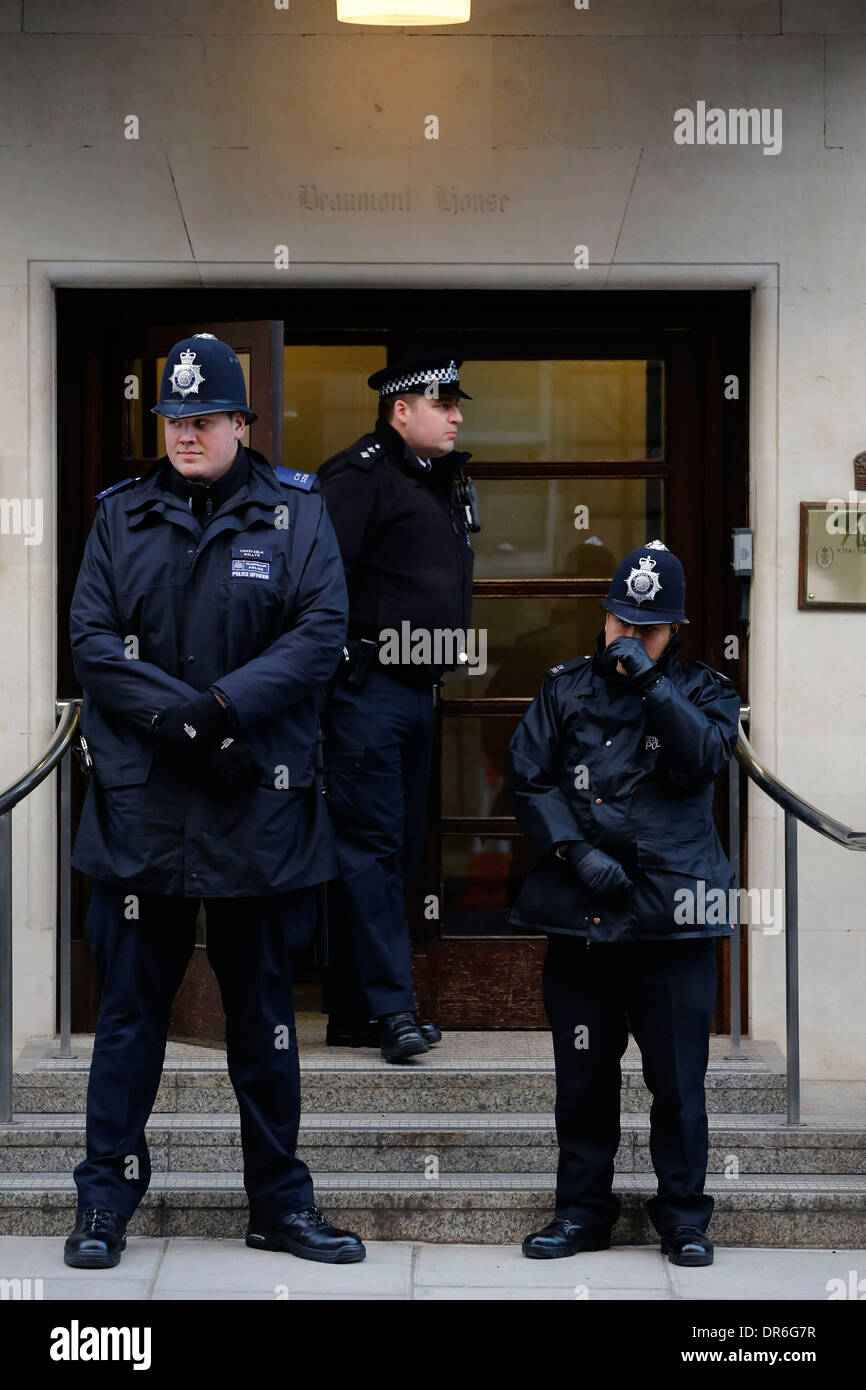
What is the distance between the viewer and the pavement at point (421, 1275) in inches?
176

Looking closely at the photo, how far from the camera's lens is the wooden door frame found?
6.25 m

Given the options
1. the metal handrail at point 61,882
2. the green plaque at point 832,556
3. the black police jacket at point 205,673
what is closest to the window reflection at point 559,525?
the green plaque at point 832,556

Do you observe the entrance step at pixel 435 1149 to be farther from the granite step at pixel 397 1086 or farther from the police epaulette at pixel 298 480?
the police epaulette at pixel 298 480

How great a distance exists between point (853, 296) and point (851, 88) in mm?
656

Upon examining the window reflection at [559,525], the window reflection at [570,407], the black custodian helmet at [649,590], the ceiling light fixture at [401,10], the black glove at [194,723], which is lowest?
the black glove at [194,723]

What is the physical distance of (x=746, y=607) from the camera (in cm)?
621

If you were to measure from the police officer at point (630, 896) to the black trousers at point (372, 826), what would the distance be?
0.82 m

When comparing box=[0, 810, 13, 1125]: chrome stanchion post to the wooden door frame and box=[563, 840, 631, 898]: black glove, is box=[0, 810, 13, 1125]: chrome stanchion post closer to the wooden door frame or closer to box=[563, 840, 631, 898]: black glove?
the wooden door frame

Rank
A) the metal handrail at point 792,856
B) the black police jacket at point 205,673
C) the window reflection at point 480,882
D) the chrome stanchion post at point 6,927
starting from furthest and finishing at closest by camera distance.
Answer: the window reflection at point 480,882
the metal handrail at point 792,856
the chrome stanchion post at point 6,927
the black police jacket at point 205,673

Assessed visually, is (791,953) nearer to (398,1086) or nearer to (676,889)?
(676,889)

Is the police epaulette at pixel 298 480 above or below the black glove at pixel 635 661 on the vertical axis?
above

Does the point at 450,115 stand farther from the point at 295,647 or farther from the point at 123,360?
the point at 295,647

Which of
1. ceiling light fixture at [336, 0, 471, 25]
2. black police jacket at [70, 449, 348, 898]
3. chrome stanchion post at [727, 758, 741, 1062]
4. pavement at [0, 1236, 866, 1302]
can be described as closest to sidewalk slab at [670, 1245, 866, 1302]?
pavement at [0, 1236, 866, 1302]
